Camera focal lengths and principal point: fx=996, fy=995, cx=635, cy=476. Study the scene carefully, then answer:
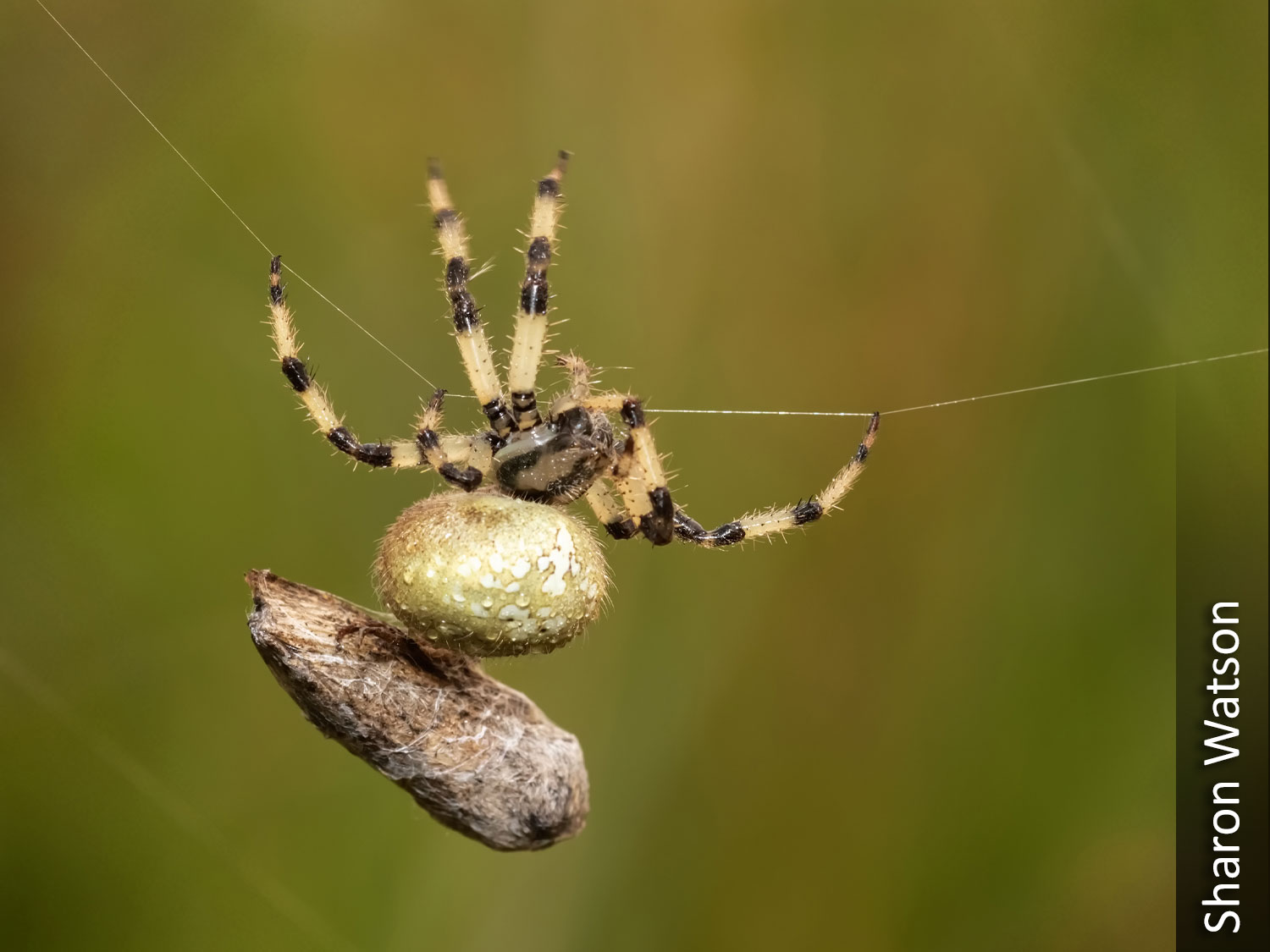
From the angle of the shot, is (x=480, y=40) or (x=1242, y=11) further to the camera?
(x=1242, y=11)

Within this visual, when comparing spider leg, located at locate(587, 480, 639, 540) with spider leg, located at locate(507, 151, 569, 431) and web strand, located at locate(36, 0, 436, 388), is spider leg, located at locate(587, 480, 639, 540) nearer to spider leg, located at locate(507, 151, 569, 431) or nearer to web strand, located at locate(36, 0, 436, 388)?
spider leg, located at locate(507, 151, 569, 431)

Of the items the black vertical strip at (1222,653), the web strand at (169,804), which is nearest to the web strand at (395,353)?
the black vertical strip at (1222,653)

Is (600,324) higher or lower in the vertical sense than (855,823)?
higher

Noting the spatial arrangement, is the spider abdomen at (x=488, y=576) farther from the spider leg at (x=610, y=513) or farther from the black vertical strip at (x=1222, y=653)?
the black vertical strip at (x=1222, y=653)

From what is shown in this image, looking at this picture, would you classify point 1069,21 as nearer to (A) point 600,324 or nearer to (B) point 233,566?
(A) point 600,324

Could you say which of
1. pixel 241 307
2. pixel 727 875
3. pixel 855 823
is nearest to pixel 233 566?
pixel 241 307
